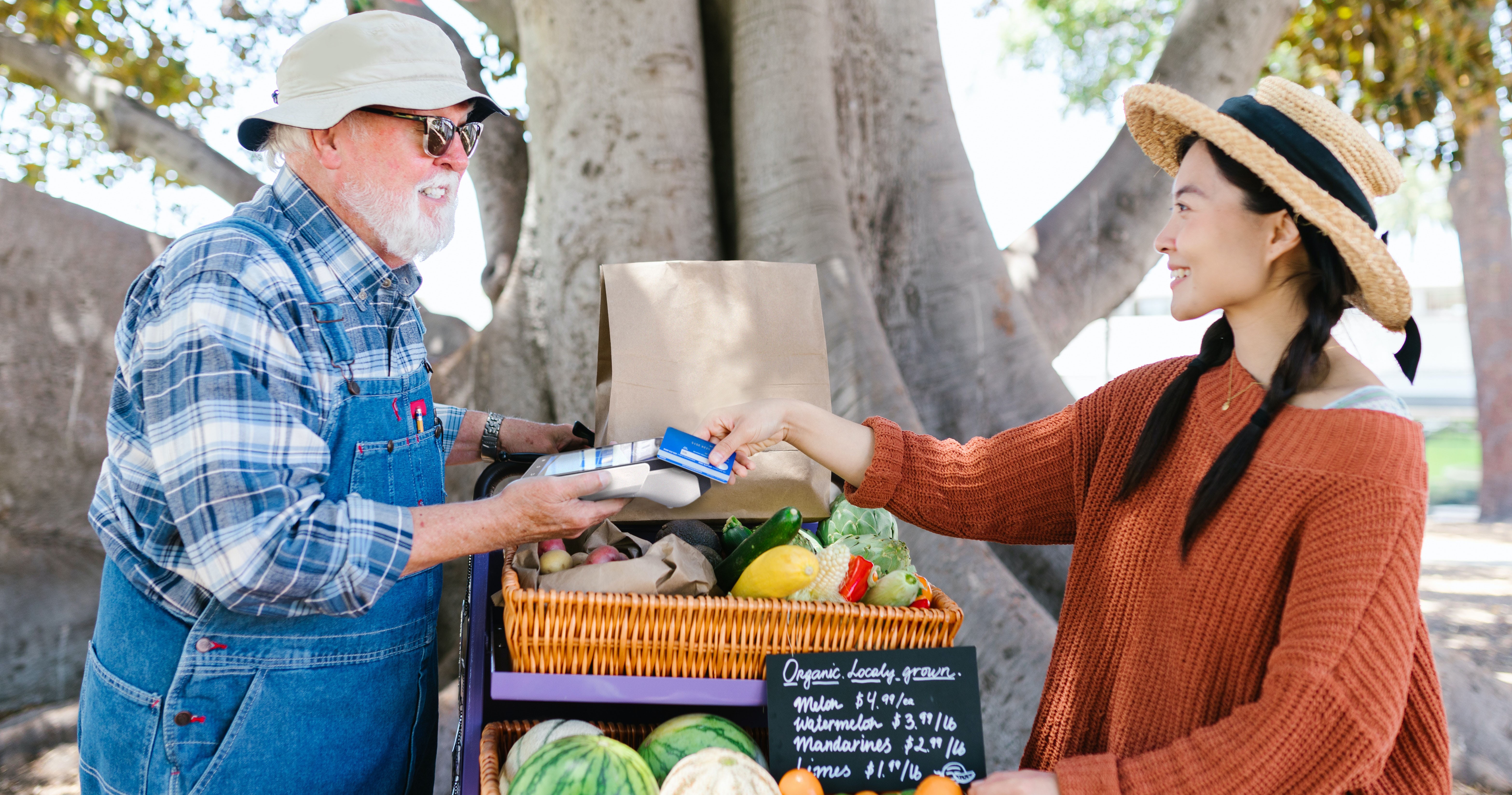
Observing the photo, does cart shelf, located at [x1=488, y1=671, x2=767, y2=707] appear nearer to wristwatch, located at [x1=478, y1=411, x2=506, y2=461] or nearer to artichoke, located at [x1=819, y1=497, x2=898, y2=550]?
artichoke, located at [x1=819, y1=497, x2=898, y2=550]

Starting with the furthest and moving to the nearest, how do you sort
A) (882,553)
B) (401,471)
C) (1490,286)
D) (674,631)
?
(1490,286) < (882,553) < (401,471) < (674,631)

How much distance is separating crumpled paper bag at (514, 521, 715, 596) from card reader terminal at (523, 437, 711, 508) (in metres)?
0.11

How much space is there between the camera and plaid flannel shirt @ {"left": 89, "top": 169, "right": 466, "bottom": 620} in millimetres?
1506

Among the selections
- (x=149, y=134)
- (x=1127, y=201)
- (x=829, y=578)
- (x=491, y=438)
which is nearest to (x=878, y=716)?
(x=829, y=578)

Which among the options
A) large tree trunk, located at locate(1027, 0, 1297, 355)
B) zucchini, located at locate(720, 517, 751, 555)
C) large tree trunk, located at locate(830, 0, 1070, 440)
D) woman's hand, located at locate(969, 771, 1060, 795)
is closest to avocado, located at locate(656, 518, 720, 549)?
zucchini, located at locate(720, 517, 751, 555)

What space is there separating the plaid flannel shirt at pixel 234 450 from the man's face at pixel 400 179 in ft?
0.49

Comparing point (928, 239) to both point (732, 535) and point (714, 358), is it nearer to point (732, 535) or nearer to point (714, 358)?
point (714, 358)

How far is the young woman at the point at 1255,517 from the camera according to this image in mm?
1386

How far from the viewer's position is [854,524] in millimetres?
2180

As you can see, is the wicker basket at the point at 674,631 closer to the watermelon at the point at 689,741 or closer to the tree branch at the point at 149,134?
the watermelon at the point at 689,741

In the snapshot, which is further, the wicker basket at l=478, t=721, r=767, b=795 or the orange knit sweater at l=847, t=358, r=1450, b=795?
the wicker basket at l=478, t=721, r=767, b=795

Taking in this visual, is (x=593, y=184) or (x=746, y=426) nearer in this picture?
(x=746, y=426)

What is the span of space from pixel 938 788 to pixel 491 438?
1.46 meters

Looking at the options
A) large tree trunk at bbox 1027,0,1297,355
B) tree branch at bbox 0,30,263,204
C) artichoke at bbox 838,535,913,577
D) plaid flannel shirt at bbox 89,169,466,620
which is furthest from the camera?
tree branch at bbox 0,30,263,204
